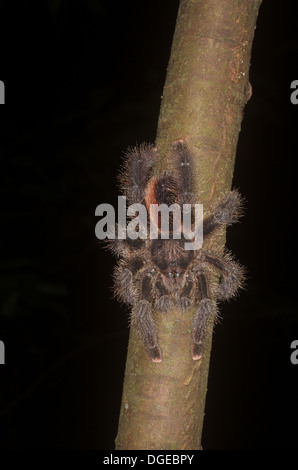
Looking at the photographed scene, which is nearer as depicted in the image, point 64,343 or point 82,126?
point 82,126

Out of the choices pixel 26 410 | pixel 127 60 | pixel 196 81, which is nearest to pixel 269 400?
pixel 26 410

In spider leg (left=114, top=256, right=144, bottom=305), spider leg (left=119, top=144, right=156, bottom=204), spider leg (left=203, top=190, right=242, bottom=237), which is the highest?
spider leg (left=119, top=144, right=156, bottom=204)

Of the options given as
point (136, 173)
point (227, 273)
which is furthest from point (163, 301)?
point (136, 173)

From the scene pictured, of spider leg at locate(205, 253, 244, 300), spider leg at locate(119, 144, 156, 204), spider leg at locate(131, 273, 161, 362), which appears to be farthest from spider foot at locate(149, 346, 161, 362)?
spider leg at locate(119, 144, 156, 204)

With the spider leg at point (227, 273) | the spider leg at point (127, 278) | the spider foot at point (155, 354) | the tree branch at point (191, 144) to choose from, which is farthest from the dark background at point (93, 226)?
the spider foot at point (155, 354)

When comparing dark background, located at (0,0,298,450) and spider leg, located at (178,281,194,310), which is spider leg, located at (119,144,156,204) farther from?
dark background, located at (0,0,298,450)

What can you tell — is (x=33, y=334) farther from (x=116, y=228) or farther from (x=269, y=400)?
(x=116, y=228)

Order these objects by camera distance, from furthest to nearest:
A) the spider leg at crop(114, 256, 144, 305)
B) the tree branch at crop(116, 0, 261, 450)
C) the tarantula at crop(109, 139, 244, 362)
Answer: the spider leg at crop(114, 256, 144, 305)
the tarantula at crop(109, 139, 244, 362)
the tree branch at crop(116, 0, 261, 450)
